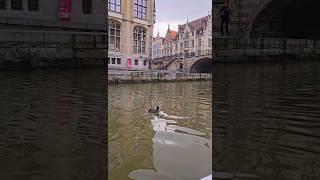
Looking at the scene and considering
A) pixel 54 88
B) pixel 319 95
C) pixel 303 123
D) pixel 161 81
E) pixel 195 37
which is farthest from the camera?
pixel 195 37

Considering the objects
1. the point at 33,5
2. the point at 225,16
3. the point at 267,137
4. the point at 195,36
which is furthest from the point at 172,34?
the point at 267,137

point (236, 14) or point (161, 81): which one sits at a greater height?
point (236, 14)

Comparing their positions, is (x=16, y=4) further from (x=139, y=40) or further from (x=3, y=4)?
(x=139, y=40)

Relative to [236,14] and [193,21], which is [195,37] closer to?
[193,21]

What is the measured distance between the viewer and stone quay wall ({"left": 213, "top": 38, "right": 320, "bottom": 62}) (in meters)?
17.8

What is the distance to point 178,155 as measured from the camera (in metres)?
3.92

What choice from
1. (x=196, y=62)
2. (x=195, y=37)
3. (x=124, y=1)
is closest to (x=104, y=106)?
(x=124, y=1)

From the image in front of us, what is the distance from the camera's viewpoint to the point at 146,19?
157 ft

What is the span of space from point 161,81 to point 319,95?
22.7 metres

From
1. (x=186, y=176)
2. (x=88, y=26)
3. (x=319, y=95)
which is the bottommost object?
(x=186, y=176)

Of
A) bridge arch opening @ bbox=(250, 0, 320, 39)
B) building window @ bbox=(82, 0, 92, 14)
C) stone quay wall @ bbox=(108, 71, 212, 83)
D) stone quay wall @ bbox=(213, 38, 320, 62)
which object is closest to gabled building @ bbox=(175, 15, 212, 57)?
stone quay wall @ bbox=(108, 71, 212, 83)

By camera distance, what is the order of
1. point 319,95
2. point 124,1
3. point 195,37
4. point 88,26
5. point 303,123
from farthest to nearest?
point 195,37, point 124,1, point 88,26, point 319,95, point 303,123

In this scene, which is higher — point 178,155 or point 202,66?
point 202,66

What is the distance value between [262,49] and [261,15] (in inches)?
103
